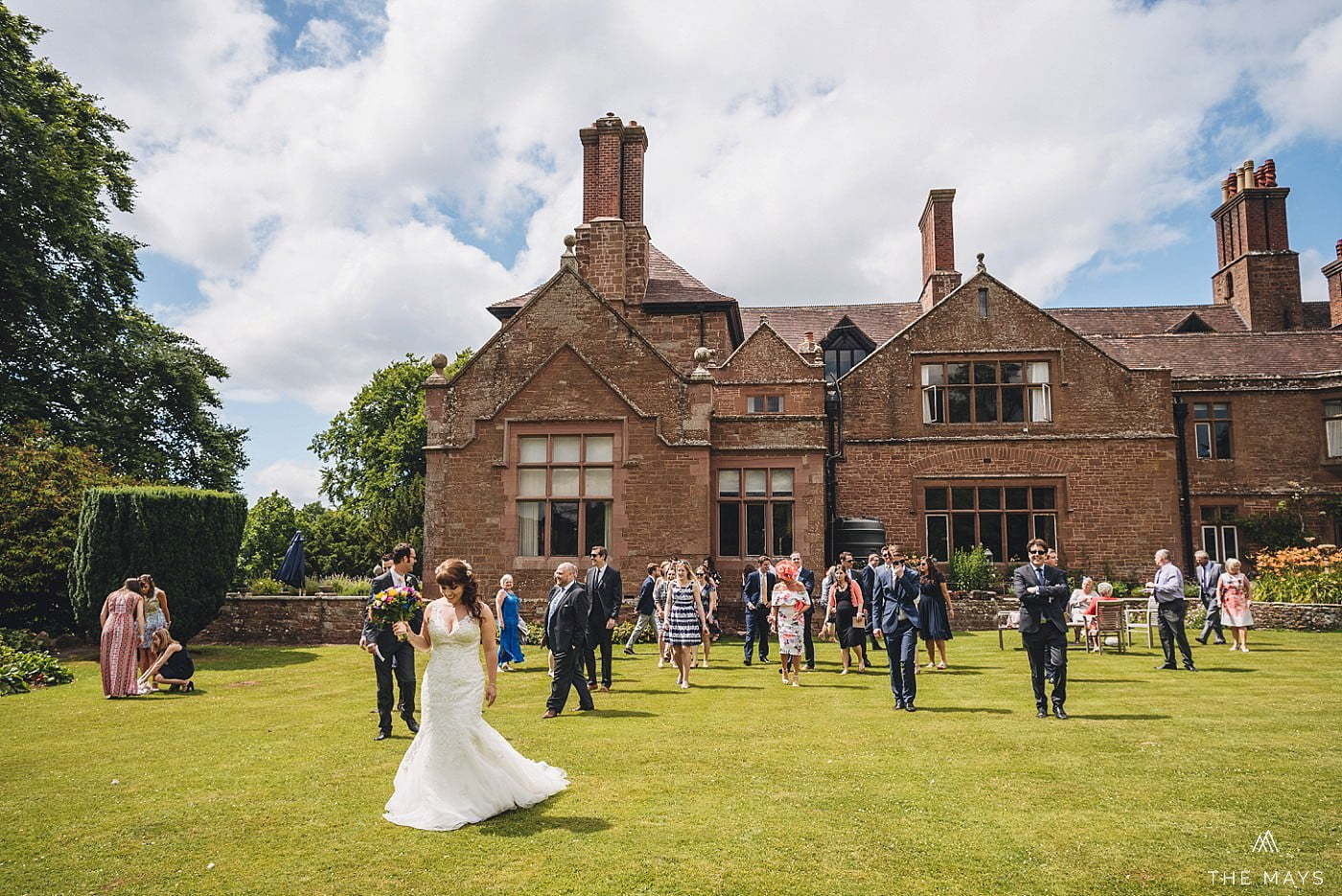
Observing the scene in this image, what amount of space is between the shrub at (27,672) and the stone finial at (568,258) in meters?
13.6

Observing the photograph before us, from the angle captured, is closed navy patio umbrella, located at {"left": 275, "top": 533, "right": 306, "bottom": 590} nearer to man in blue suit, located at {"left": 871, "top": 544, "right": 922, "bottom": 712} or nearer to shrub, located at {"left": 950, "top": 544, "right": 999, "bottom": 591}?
shrub, located at {"left": 950, "top": 544, "right": 999, "bottom": 591}

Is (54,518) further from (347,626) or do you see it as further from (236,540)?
(347,626)

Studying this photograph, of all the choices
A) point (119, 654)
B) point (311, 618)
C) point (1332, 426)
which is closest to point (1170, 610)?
point (119, 654)

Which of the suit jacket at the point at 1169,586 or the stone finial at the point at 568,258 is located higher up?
the stone finial at the point at 568,258

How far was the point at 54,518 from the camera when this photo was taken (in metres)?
19.7

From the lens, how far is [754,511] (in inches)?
870

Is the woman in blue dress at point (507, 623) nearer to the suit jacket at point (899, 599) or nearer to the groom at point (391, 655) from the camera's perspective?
the groom at point (391, 655)

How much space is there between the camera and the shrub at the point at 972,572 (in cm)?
2347

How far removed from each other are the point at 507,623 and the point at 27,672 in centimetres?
789

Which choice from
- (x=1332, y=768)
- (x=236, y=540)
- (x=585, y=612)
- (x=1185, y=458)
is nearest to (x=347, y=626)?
(x=236, y=540)

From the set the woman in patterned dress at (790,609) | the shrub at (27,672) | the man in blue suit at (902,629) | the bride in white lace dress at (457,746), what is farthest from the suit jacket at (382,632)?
the shrub at (27,672)

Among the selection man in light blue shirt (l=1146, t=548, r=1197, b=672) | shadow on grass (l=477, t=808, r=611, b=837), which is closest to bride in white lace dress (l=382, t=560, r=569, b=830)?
shadow on grass (l=477, t=808, r=611, b=837)

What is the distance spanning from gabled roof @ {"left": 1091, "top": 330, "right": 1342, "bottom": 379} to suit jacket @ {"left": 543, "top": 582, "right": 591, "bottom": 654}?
2241cm

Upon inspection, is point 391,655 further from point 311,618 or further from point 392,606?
point 311,618
